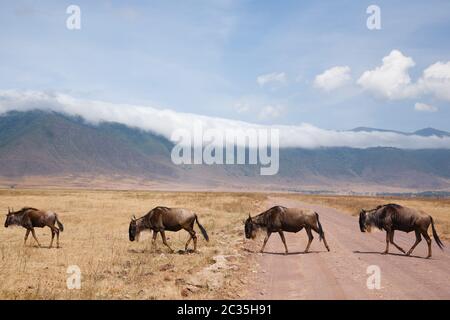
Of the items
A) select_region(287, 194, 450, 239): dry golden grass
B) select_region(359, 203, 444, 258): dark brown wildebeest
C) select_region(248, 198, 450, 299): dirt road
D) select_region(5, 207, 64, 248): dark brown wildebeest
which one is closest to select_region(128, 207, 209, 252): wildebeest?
select_region(248, 198, 450, 299): dirt road

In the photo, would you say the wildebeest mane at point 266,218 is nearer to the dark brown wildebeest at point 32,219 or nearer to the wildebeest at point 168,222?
the wildebeest at point 168,222

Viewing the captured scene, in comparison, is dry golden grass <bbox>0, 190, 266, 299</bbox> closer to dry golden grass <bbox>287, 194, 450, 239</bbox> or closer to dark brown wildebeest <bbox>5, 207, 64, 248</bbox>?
dark brown wildebeest <bbox>5, 207, 64, 248</bbox>

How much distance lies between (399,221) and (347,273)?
557cm

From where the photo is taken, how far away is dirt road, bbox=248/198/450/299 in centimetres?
1247

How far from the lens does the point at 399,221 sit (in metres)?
19.5

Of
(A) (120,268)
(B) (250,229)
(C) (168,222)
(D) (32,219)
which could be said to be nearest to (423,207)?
(B) (250,229)

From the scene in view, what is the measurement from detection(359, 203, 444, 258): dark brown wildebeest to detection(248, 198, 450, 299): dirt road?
733mm

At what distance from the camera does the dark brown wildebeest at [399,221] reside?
1905 centimetres
